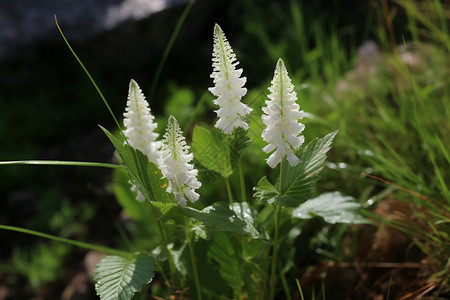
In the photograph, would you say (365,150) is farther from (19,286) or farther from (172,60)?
(172,60)

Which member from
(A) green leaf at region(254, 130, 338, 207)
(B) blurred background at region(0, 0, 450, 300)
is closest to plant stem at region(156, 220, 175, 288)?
(A) green leaf at region(254, 130, 338, 207)

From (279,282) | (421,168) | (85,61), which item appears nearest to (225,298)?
(279,282)

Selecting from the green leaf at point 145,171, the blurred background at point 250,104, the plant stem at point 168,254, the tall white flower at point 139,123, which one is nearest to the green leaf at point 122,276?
the plant stem at point 168,254

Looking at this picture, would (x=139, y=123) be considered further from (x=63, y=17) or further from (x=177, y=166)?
(x=63, y=17)

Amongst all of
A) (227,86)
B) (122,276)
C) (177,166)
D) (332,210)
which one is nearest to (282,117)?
(227,86)

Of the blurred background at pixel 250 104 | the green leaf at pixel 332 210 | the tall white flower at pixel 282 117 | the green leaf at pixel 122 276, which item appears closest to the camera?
the tall white flower at pixel 282 117

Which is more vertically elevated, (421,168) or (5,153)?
(5,153)

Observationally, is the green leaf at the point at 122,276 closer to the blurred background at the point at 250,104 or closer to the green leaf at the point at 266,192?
the green leaf at the point at 266,192
